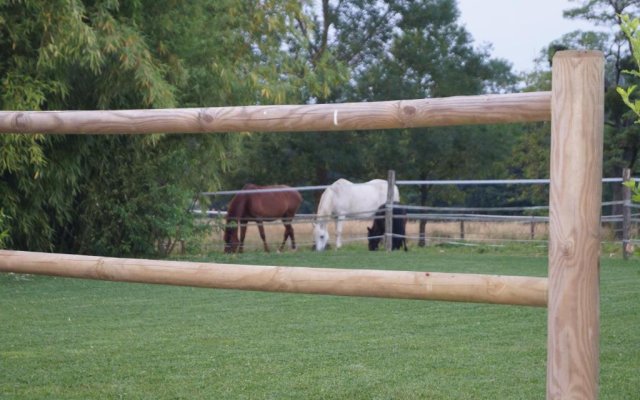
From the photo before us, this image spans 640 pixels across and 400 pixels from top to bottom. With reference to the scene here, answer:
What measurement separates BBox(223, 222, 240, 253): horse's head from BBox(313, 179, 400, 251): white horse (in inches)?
45.5

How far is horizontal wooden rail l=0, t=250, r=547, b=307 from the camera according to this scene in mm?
1706

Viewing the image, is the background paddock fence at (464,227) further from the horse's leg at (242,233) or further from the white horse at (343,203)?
the horse's leg at (242,233)

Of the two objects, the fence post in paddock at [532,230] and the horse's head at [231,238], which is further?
the fence post in paddock at [532,230]

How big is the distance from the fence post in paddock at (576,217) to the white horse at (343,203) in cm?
1104

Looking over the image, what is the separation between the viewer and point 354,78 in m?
16.4

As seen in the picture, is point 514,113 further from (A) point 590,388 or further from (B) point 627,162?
(B) point 627,162

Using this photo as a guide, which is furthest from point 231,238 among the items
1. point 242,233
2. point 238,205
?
point 238,205

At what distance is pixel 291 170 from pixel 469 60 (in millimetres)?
3968

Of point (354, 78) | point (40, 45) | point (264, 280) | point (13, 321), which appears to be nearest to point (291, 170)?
point (354, 78)

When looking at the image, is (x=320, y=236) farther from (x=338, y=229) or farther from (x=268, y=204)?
(x=268, y=204)

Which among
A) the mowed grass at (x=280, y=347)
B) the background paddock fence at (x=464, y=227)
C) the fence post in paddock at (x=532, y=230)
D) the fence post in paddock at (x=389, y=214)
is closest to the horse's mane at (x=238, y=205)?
the background paddock fence at (x=464, y=227)

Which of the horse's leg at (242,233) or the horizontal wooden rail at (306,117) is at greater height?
the horizontal wooden rail at (306,117)

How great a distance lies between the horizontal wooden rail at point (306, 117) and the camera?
1.72m

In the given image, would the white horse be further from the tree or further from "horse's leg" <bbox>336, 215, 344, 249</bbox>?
the tree
